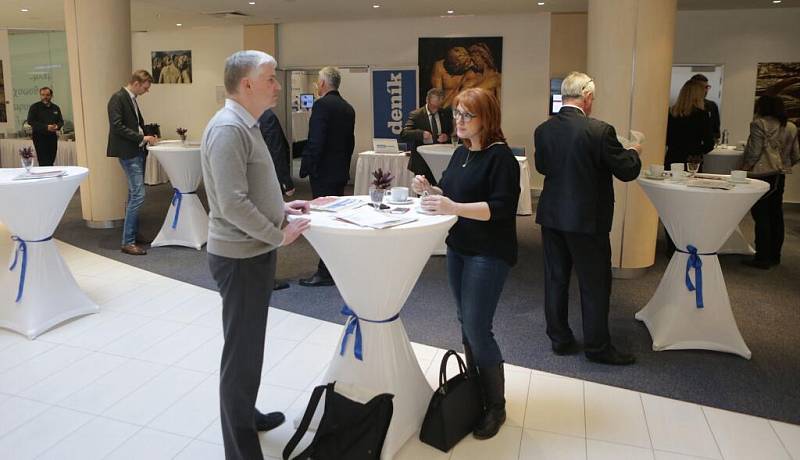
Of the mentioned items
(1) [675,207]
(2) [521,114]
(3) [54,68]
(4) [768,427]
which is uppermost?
(3) [54,68]

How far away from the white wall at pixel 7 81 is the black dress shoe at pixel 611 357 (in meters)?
12.0

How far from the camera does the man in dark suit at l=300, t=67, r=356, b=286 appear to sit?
15.3ft

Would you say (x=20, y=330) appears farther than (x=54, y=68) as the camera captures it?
No

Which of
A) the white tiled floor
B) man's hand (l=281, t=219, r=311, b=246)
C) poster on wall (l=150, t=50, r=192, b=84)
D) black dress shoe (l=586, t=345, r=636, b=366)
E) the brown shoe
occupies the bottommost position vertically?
the white tiled floor

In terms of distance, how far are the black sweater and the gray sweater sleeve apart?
85cm

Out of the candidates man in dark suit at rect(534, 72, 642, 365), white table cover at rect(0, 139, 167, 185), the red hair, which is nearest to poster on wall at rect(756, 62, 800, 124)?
man in dark suit at rect(534, 72, 642, 365)

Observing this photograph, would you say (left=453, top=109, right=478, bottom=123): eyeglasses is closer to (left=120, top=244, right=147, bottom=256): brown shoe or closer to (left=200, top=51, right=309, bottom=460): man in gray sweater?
(left=200, top=51, right=309, bottom=460): man in gray sweater

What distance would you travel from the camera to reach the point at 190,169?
581 cm

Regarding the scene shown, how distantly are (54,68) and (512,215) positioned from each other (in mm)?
11884

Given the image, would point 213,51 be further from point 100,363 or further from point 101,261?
point 100,363

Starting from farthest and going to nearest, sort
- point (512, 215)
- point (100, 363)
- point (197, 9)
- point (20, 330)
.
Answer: point (197, 9) → point (20, 330) → point (100, 363) → point (512, 215)

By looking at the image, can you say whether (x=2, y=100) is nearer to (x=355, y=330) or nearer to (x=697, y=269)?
(x=355, y=330)

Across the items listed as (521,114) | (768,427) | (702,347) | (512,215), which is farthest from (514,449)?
(521,114)

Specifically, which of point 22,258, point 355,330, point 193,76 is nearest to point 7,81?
point 193,76
